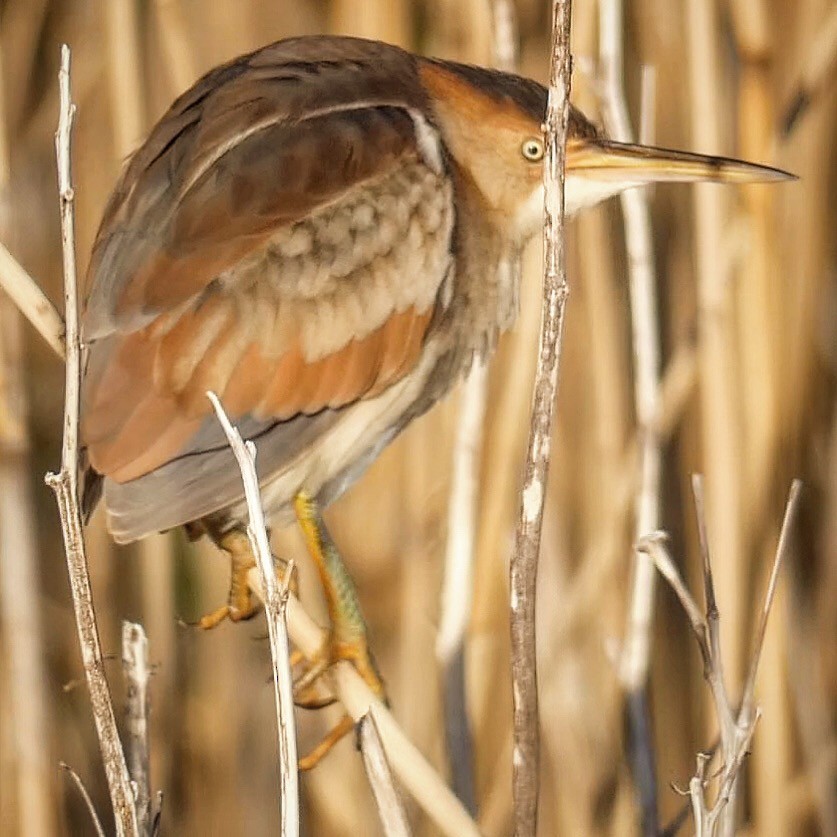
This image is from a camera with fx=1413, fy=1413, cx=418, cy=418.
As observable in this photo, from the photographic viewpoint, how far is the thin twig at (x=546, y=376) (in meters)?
0.76

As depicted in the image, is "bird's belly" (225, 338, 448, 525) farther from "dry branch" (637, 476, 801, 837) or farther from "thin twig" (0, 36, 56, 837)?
"dry branch" (637, 476, 801, 837)

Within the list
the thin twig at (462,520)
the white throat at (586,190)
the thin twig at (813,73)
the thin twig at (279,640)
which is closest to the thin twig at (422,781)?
the thin twig at (279,640)

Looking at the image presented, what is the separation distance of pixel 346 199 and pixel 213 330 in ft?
0.52

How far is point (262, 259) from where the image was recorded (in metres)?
1.15

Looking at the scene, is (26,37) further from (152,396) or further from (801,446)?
(801,446)

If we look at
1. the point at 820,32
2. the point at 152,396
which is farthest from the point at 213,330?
the point at 820,32

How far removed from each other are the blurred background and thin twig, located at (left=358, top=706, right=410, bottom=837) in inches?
18.5

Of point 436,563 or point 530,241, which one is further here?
point 436,563

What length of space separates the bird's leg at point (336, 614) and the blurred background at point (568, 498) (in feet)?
0.52

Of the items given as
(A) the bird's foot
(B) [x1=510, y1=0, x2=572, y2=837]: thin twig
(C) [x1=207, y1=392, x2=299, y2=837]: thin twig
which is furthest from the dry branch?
(A) the bird's foot

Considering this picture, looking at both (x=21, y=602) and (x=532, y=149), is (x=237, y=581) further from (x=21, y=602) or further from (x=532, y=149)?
(x=532, y=149)

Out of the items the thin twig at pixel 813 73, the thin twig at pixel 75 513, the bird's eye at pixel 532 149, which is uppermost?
the thin twig at pixel 813 73

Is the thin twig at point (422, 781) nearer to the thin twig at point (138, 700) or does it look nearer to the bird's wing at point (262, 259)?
the thin twig at point (138, 700)

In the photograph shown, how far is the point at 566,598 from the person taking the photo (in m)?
1.56
